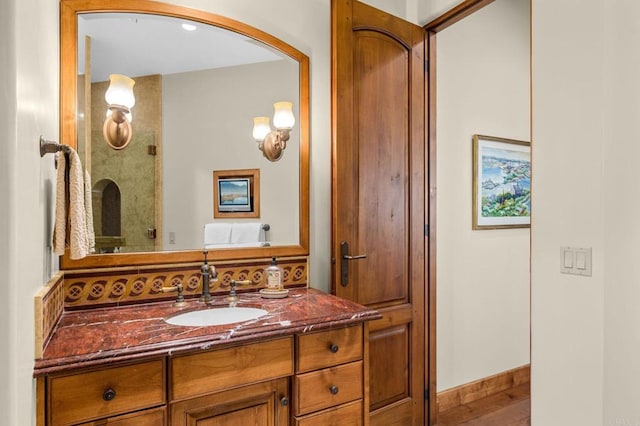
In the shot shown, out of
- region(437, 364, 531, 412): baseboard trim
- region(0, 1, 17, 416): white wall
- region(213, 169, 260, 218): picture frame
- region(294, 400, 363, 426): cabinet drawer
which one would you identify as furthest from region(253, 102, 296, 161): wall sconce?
region(437, 364, 531, 412): baseboard trim

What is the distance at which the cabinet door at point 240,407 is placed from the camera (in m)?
1.30

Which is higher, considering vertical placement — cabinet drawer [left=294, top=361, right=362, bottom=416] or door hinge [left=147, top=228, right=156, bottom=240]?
door hinge [left=147, top=228, right=156, bottom=240]

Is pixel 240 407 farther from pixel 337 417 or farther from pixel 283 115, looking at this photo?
pixel 283 115

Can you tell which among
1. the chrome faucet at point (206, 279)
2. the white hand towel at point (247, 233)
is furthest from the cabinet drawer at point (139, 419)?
the white hand towel at point (247, 233)

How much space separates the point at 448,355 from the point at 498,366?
1.92 ft

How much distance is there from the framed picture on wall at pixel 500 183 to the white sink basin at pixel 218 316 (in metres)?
1.92

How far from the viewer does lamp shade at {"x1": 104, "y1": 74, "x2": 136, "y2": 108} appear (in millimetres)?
1726

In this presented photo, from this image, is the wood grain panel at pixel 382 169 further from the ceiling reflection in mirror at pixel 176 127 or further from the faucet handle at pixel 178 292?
the faucet handle at pixel 178 292

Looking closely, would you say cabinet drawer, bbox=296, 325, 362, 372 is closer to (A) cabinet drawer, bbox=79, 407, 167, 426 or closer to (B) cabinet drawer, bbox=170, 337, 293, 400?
(B) cabinet drawer, bbox=170, 337, 293, 400

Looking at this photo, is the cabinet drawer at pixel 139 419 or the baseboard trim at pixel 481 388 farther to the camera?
the baseboard trim at pixel 481 388
